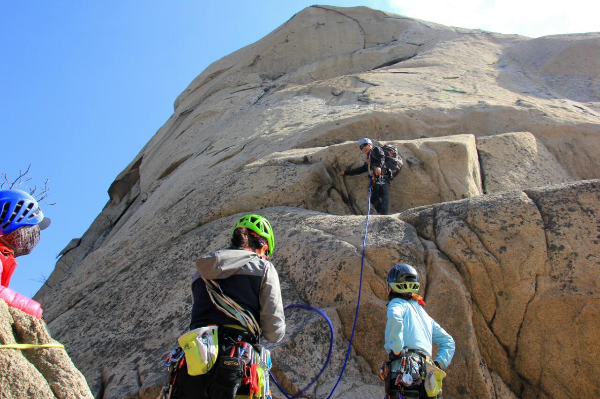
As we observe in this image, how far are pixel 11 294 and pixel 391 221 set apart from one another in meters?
5.19

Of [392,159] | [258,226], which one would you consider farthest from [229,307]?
[392,159]

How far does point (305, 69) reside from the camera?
20234mm

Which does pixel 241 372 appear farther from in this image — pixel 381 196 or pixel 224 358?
pixel 381 196

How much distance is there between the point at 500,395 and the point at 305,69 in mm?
16040

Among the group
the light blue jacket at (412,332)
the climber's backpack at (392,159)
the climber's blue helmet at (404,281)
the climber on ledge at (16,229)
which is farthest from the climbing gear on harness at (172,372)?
the climber's backpack at (392,159)

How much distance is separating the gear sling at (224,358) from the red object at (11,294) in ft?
3.17

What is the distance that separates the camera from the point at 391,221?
7438 mm

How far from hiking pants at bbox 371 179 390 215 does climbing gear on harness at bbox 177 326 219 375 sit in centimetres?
625

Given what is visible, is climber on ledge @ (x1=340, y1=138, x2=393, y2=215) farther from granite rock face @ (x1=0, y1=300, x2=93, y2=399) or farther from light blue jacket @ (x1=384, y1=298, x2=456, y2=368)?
granite rock face @ (x1=0, y1=300, x2=93, y2=399)

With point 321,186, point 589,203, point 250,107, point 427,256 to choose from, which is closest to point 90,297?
point 321,186

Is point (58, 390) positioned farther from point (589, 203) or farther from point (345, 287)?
point (589, 203)

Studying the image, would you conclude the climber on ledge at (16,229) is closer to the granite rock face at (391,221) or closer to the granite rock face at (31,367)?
the granite rock face at (31,367)

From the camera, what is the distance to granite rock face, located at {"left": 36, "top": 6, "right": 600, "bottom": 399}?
6.21m

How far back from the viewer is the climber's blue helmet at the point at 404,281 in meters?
5.18
